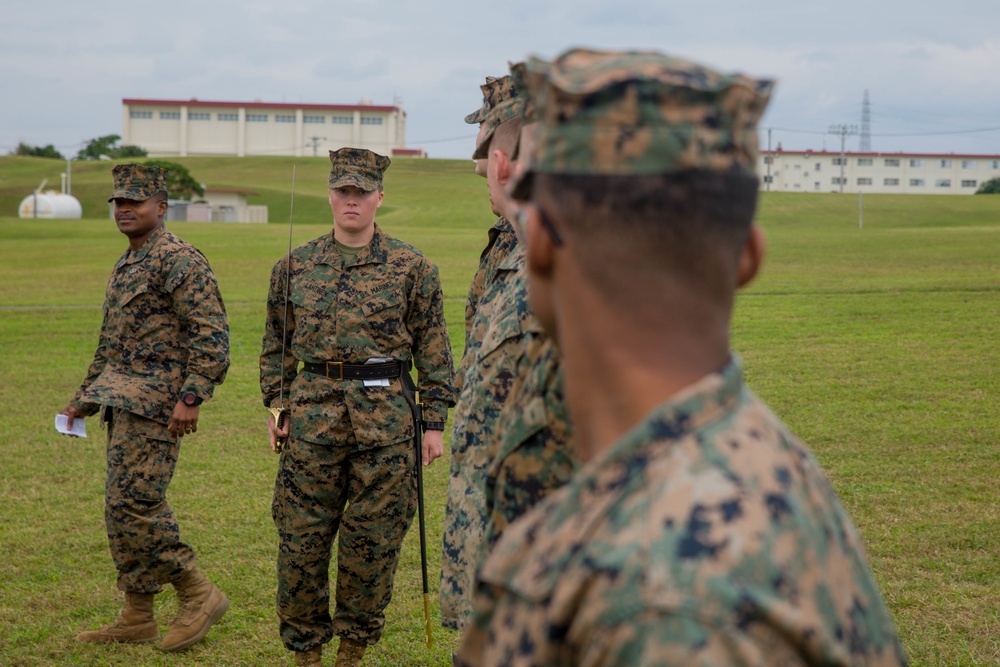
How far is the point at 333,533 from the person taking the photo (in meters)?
5.91

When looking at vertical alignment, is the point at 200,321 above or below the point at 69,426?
above

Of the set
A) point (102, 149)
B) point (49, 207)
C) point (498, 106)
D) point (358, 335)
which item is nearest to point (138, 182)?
point (358, 335)

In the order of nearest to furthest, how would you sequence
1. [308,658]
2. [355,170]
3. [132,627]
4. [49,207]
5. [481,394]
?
[481,394] → [308,658] → [355,170] → [132,627] → [49,207]

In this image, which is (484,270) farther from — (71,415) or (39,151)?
(39,151)

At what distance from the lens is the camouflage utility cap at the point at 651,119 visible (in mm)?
1456

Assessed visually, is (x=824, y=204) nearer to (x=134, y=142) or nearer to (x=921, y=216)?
(x=921, y=216)

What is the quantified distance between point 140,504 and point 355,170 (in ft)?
7.16

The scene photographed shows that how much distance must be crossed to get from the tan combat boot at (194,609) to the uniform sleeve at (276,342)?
1.17 metres

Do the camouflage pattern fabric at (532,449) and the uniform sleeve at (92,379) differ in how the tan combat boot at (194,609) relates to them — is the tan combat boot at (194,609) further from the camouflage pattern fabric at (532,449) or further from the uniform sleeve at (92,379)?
the camouflage pattern fabric at (532,449)

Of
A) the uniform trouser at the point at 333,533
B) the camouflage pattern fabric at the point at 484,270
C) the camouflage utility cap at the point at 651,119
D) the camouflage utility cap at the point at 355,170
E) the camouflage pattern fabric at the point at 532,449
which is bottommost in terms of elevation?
the uniform trouser at the point at 333,533

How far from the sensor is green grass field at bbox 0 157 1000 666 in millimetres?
6289

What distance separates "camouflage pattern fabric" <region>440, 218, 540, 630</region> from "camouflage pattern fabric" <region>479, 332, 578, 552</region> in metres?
0.93

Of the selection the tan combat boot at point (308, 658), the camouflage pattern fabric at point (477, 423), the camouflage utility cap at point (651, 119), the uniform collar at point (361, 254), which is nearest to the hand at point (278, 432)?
the uniform collar at point (361, 254)

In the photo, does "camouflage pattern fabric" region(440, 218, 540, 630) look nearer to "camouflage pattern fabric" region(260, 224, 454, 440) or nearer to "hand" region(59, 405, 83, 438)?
"camouflage pattern fabric" region(260, 224, 454, 440)
